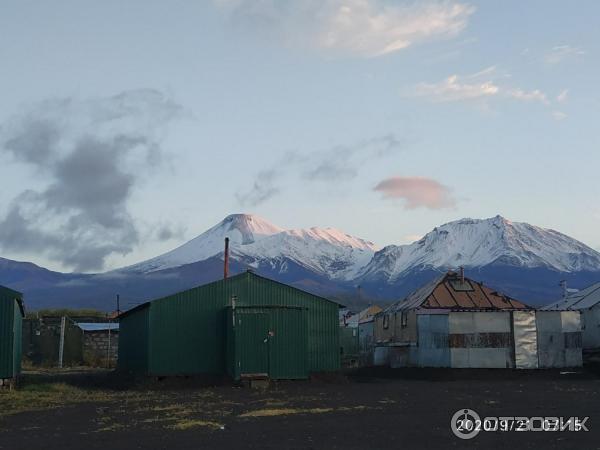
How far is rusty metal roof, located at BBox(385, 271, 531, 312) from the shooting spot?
5044 centimetres

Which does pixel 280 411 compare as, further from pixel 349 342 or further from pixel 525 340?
pixel 349 342

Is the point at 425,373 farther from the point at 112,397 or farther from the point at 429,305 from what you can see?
the point at 112,397

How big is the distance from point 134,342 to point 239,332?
973 cm

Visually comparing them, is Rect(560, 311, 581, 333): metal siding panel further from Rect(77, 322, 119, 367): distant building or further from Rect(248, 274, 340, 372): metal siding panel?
Rect(77, 322, 119, 367): distant building

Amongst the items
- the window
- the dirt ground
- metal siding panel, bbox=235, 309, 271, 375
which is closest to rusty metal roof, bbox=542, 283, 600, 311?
the window

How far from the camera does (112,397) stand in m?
29.8

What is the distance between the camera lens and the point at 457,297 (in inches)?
2021

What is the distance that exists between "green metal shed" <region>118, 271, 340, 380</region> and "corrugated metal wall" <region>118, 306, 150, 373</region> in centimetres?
6

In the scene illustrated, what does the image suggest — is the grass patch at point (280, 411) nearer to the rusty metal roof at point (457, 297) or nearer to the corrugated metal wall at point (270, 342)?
the corrugated metal wall at point (270, 342)

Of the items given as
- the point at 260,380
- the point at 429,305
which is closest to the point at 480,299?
the point at 429,305

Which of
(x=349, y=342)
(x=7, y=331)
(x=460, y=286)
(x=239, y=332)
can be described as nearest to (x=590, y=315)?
(x=460, y=286)

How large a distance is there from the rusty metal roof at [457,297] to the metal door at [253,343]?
16.9 meters

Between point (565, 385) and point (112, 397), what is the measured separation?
19207 mm

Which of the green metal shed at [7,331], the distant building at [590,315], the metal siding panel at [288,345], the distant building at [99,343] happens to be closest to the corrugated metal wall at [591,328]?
the distant building at [590,315]
